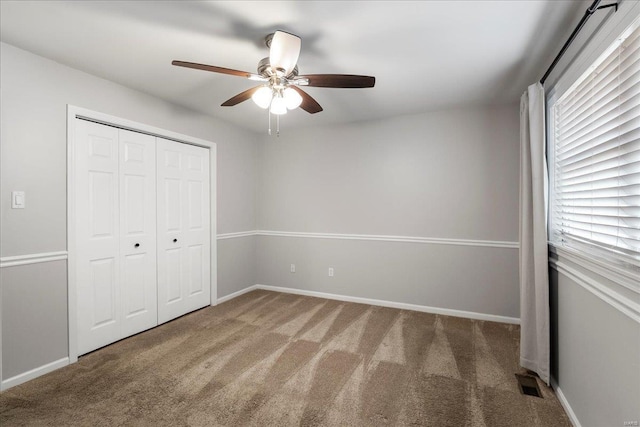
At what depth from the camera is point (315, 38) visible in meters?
1.99

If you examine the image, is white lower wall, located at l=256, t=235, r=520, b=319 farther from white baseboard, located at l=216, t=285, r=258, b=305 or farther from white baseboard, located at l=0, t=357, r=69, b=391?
white baseboard, located at l=0, t=357, r=69, b=391

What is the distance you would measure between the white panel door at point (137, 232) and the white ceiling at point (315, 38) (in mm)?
602

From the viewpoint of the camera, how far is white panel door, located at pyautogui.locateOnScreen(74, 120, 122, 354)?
2.50 m

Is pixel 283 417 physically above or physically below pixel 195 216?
below

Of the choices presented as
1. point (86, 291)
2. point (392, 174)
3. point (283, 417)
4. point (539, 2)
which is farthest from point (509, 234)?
point (86, 291)

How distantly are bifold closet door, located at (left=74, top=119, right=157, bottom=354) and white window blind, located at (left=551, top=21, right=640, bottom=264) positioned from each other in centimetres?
357

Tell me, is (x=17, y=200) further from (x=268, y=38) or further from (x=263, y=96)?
(x=268, y=38)

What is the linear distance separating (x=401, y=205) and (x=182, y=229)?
2674mm

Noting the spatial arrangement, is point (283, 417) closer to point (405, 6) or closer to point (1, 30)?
point (405, 6)

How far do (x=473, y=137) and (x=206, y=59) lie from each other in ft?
9.49

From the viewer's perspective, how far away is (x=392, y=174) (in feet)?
12.3

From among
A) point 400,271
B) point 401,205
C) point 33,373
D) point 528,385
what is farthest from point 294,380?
point 401,205

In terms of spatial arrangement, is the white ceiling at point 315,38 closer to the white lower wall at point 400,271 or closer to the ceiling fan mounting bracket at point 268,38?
the ceiling fan mounting bracket at point 268,38

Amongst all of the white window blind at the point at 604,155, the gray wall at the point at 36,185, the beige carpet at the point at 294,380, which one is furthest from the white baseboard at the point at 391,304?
the gray wall at the point at 36,185
